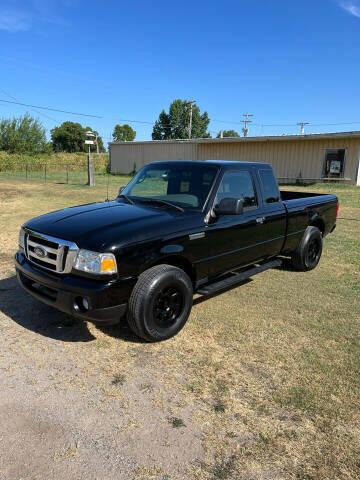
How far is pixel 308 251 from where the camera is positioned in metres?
5.99

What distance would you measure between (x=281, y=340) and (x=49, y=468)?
2440 mm

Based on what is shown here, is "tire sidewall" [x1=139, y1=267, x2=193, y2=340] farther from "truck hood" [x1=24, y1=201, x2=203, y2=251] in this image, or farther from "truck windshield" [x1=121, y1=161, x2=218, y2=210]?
"truck windshield" [x1=121, y1=161, x2=218, y2=210]

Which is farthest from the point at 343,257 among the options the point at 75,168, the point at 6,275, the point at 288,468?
the point at 75,168

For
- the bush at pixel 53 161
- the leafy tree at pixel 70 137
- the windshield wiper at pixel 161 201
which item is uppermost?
the leafy tree at pixel 70 137

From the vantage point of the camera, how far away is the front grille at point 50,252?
3.23m

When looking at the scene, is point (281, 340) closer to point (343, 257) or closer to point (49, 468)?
point (49, 468)

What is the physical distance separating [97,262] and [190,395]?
1.35m

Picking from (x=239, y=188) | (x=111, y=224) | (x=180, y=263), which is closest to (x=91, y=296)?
(x=111, y=224)

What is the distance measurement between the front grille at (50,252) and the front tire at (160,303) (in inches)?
26.2

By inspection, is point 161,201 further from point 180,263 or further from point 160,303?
point 160,303

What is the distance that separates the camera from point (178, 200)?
4.20 metres

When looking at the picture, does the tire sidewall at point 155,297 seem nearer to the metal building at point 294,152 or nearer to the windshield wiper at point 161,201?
the windshield wiper at point 161,201

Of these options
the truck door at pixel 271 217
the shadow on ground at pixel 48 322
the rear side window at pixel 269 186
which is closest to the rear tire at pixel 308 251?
the truck door at pixel 271 217

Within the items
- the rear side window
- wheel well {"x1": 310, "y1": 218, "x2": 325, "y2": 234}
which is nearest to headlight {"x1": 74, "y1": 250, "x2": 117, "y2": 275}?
the rear side window
